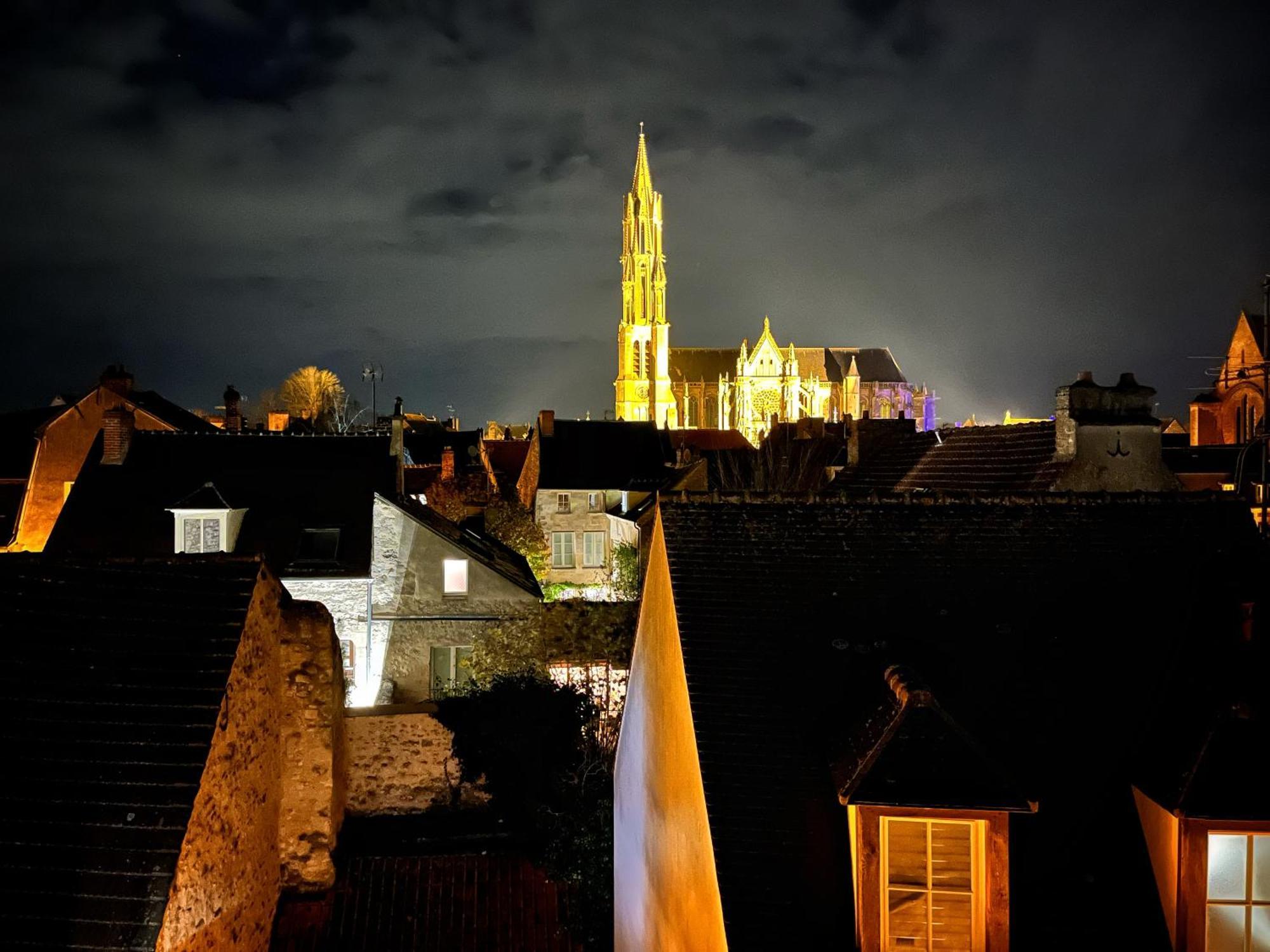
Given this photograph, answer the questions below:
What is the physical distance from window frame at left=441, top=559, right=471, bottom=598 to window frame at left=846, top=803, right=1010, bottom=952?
1702 centimetres

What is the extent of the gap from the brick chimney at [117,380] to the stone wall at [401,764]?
25.4 metres

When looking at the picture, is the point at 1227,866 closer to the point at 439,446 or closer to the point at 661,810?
the point at 661,810

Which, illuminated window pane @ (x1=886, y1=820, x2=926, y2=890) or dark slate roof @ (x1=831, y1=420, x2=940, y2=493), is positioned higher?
dark slate roof @ (x1=831, y1=420, x2=940, y2=493)

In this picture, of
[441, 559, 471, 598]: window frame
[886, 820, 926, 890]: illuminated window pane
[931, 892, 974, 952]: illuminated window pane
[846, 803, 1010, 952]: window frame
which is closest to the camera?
[846, 803, 1010, 952]: window frame

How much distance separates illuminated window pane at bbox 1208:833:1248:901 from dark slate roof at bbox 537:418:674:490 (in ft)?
107

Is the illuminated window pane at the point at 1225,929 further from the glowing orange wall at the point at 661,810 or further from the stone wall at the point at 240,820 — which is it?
the stone wall at the point at 240,820

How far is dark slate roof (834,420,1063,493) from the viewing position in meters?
14.5

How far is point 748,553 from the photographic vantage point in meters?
7.90

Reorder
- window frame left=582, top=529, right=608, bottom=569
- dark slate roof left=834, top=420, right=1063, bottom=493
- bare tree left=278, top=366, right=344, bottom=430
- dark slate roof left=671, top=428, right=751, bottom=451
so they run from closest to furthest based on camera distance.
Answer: dark slate roof left=834, top=420, right=1063, bottom=493 → window frame left=582, top=529, right=608, bottom=569 → dark slate roof left=671, top=428, right=751, bottom=451 → bare tree left=278, top=366, right=344, bottom=430

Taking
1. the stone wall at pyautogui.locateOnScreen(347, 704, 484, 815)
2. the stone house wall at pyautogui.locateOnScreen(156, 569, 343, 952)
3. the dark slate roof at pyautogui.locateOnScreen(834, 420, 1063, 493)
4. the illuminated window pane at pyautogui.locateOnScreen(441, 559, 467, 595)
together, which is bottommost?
the stone wall at pyautogui.locateOnScreen(347, 704, 484, 815)

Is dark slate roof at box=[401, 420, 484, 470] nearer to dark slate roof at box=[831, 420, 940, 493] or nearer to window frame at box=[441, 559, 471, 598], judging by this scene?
window frame at box=[441, 559, 471, 598]

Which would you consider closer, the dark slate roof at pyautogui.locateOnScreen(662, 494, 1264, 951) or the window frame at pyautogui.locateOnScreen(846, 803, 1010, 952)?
the window frame at pyautogui.locateOnScreen(846, 803, 1010, 952)

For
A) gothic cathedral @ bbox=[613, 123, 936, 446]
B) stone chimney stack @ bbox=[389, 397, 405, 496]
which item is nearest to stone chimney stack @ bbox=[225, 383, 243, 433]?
stone chimney stack @ bbox=[389, 397, 405, 496]

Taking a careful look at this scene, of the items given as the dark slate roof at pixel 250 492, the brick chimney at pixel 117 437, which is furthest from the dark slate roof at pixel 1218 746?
the brick chimney at pixel 117 437
